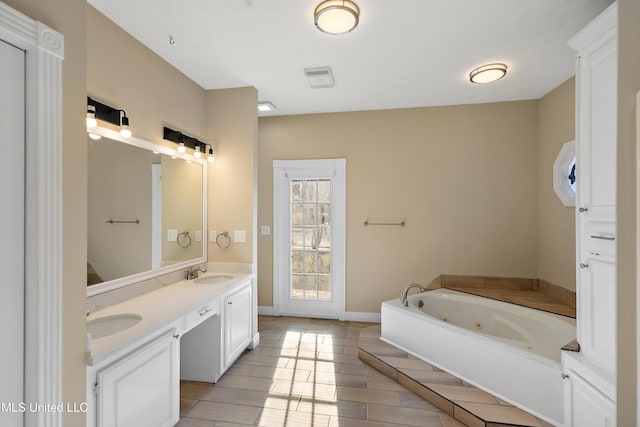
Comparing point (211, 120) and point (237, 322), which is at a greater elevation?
point (211, 120)

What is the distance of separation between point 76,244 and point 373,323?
10.6 ft

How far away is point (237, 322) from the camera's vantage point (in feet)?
8.52

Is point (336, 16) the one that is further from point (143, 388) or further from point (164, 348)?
point (143, 388)

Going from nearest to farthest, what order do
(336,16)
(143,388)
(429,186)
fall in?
1. (143,388)
2. (336,16)
3. (429,186)

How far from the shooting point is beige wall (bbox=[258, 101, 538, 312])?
3.39 meters

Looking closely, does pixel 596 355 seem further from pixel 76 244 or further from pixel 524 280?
pixel 76 244

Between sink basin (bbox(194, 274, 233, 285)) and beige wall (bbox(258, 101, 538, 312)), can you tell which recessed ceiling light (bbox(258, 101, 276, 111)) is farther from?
sink basin (bbox(194, 274, 233, 285))

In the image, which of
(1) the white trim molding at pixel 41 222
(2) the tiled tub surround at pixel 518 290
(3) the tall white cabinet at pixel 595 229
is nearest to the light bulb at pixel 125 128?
(1) the white trim molding at pixel 41 222

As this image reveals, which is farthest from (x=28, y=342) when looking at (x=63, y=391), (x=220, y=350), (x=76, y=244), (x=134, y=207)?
(x=220, y=350)

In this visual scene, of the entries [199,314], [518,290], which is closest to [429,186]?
[518,290]

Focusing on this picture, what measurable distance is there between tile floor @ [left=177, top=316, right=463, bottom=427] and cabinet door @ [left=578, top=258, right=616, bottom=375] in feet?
3.07

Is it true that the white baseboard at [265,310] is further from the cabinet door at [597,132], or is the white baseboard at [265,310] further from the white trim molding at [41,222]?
the cabinet door at [597,132]

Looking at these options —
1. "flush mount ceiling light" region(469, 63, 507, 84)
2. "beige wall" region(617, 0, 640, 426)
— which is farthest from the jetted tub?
"flush mount ceiling light" region(469, 63, 507, 84)

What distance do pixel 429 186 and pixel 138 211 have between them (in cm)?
305
